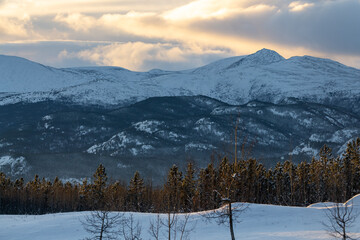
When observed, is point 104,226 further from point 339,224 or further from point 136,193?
point 136,193

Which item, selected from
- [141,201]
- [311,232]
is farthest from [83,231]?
[141,201]

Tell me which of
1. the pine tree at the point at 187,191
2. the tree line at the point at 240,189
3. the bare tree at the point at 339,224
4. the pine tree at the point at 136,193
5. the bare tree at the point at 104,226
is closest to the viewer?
the bare tree at the point at 339,224

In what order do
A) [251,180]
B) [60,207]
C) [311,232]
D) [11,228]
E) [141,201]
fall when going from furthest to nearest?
[60,207] < [141,201] < [251,180] < [11,228] < [311,232]

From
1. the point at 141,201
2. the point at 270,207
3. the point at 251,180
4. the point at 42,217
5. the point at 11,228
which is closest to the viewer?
the point at 270,207

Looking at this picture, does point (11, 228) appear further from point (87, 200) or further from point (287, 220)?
point (87, 200)

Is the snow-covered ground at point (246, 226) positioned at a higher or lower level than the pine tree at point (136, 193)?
lower

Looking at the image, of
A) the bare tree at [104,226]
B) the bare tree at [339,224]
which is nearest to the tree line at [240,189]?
the bare tree at [104,226]

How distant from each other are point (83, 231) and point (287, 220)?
19894 millimetres

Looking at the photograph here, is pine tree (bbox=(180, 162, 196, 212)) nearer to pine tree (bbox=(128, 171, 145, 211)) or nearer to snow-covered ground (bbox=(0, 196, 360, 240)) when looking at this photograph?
pine tree (bbox=(128, 171, 145, 211))

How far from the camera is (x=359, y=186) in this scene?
10481 cm

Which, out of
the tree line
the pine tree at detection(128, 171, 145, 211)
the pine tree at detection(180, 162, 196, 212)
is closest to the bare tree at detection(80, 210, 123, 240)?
the tree line

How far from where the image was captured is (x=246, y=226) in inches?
1725

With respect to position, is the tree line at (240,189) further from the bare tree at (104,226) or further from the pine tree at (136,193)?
the bare tree at (104,226)

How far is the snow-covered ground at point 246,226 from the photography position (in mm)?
39250
